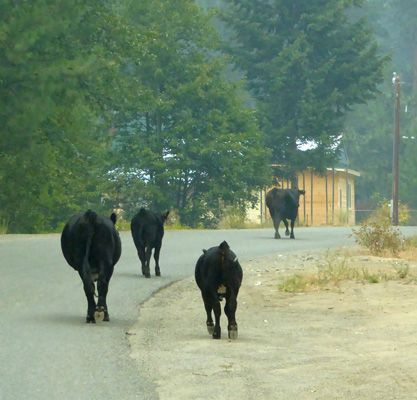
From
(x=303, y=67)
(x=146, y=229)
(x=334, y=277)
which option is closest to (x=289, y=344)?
(x=334, y=277)

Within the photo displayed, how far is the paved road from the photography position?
8031 millimetres

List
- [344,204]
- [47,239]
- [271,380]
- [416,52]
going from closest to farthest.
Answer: [271,380] → [47,239] → [344,204] → [416,52]

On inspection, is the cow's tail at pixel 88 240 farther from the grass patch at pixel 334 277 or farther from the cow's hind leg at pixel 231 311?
the grass patch at pixel 334 277

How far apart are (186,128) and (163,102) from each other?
156 cm

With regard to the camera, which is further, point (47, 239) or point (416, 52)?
point (416, 52)

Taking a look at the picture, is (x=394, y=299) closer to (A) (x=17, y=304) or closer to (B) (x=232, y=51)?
(A) (x=17, y=304)

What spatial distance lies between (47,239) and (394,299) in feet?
44.2

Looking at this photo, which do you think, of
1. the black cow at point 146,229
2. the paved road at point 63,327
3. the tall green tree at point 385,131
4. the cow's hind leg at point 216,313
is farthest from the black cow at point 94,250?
the tall green tree at point 385,131

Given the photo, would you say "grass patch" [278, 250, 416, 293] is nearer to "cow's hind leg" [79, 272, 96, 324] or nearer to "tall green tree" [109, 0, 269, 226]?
"cow's hind leg" [79, 272, 96, 324]

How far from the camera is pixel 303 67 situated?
60.6 meters

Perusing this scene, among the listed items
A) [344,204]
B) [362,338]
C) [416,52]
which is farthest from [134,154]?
[416,52]

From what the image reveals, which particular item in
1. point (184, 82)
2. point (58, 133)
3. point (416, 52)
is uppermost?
point (416, 52)

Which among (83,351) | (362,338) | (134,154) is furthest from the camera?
(134,154)

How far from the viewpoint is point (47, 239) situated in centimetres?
2655
